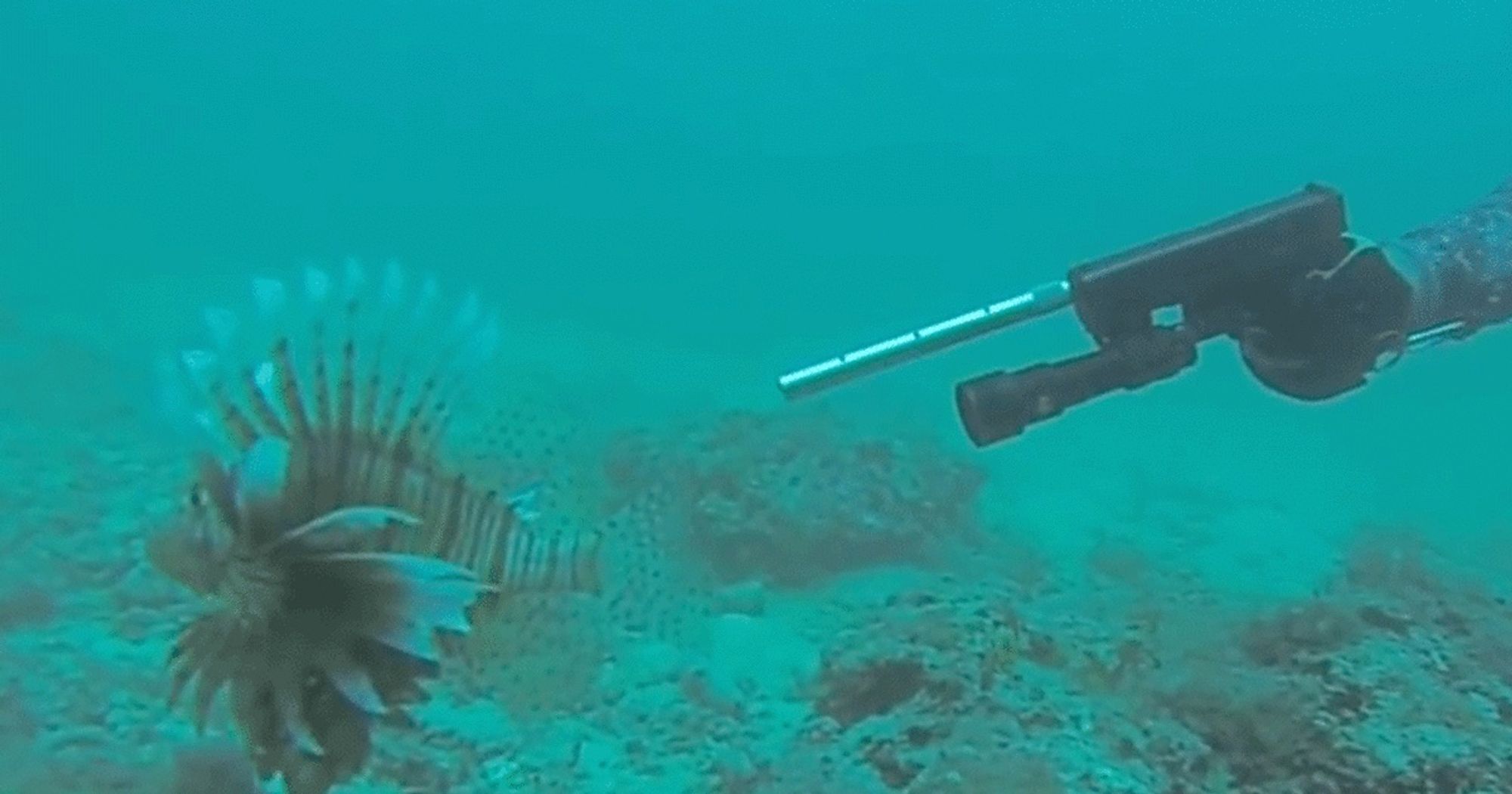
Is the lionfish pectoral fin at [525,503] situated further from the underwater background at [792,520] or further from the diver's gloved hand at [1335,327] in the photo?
the diver's gloved hand at [1335,327]

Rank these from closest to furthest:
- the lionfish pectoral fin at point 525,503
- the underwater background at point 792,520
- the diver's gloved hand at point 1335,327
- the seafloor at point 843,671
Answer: the diver's gloved hand at point 1335,327, the lionfish pectoral fin at point 525,503, the seafloor at point 843,671, the underwater background at point 792,520

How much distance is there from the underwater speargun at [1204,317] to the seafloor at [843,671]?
726 mm

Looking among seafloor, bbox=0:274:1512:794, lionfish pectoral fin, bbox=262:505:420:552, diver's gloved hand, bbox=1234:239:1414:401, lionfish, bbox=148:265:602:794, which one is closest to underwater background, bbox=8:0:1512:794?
seafloor, bbox=0:274:1512:794

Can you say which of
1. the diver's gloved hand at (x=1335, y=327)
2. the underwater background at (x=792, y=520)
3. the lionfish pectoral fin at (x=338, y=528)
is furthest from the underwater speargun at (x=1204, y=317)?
the underwater background at (x=792, y=520)

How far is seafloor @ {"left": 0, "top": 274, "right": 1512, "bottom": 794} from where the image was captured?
280 centimetres

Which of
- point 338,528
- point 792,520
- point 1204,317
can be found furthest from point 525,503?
point 792,520

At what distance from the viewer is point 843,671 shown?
326 centimetres

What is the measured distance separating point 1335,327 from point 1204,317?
250 mm

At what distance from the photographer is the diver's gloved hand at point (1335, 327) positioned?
249 centimetres

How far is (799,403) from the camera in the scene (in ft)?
23.0

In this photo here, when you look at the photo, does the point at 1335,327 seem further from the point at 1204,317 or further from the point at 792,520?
the point at 792,520

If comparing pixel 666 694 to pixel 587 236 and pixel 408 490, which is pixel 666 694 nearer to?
pixel 408 490

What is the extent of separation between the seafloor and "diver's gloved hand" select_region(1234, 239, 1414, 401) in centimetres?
70

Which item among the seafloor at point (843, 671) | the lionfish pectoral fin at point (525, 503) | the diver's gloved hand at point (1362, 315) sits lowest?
the seafloor at point (843, 671)
